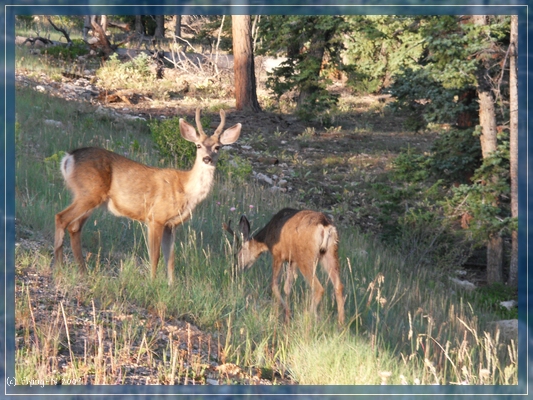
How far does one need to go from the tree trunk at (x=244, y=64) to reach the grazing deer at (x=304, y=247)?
38.5 feet

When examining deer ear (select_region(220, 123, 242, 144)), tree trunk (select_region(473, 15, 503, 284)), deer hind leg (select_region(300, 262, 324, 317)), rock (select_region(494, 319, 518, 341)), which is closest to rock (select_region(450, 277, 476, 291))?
tree trunk (select_region(473, 15, 503, 284))

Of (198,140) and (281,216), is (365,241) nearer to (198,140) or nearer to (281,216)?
(281,216)

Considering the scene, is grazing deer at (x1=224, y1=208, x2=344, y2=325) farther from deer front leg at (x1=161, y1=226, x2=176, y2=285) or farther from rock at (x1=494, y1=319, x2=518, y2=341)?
rock at (x1=494, y1=319, x2=518, y2=341)

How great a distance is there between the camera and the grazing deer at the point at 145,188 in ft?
23.6

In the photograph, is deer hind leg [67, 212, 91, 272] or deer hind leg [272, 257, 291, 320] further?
deer hind leg [67, 212, 91, 272]

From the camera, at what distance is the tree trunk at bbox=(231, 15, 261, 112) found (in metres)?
19.1

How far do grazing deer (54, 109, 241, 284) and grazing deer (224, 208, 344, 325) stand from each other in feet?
2.50

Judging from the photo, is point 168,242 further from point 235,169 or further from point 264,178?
point 264,178

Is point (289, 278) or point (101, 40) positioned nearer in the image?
point (289, 278)

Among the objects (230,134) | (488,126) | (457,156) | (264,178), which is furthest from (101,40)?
(230,134)

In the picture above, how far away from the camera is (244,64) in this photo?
62.8 ft

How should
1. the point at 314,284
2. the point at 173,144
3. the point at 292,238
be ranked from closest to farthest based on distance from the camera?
the point at 314,284 < the point at 292,238 < the point at 173,144

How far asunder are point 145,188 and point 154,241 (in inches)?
21.8

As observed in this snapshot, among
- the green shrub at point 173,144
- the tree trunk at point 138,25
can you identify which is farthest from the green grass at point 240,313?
the tree trunk at point 138,25
